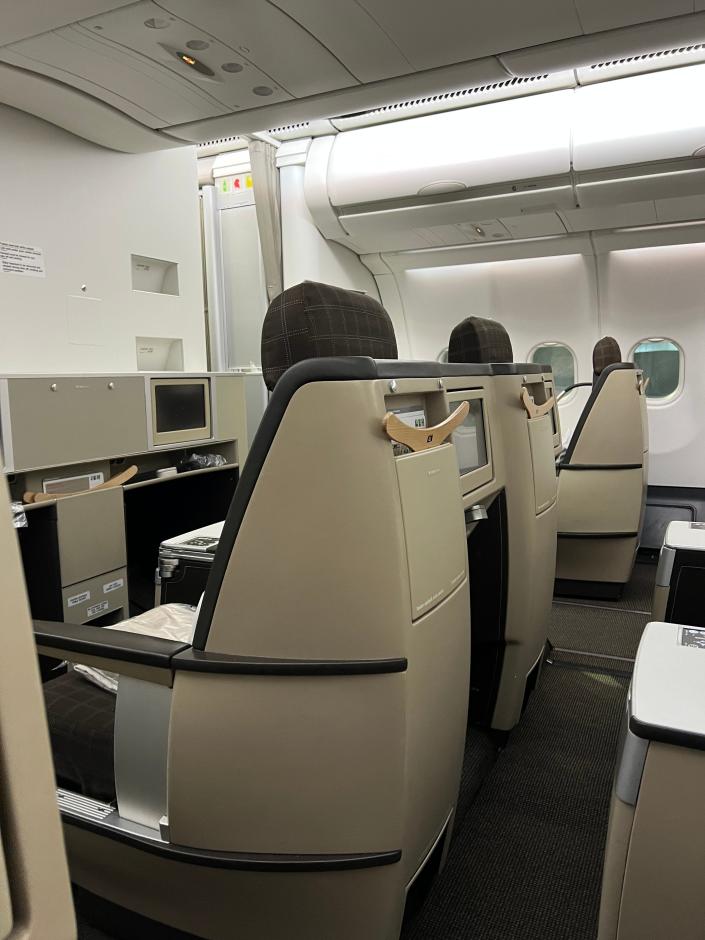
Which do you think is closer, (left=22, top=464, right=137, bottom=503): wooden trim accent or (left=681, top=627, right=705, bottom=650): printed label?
(left=681, top=627, right=705, bottom=650): printed label

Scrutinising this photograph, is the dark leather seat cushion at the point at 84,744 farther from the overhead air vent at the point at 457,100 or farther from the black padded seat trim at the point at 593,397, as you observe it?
the overhead air vent at the point at 457,100

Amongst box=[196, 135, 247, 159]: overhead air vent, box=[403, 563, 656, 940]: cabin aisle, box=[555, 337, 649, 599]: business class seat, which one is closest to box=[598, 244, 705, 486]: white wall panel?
box=[555, 337, 649, 599]: business class seat

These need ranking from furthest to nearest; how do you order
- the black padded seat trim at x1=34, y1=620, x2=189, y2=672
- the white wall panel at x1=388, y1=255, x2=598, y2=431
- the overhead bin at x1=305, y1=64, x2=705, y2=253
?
1. the white wall panel at x1=388, y1=255, x2=598, y2=431
2. the overhead bin at x1=305, y1=64, x2=705, y2=253
3. the black padded seat trim at x1=34, y1=620, x2=189, y2=672

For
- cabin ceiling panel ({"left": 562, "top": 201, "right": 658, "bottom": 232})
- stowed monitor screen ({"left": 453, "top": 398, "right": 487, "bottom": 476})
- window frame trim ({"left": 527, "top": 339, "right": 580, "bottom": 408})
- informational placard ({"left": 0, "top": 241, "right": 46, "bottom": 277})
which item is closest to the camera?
stowed monitor screen ({"left": 453, "top": 398, "right": 487, "bottom": 476})

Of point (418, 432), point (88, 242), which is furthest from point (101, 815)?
point (88, 242)

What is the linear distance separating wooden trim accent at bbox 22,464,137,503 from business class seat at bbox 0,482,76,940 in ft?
9.20

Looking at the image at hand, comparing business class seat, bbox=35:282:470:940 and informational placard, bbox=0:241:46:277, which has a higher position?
informational placard, bbox=0:241:46:277

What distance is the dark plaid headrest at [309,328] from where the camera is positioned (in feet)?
4.67

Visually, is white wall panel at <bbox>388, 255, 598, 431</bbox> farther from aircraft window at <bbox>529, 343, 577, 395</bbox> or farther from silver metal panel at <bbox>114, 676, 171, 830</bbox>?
silver metal panel at <bbox>114, 676, 171, 830</bbox>

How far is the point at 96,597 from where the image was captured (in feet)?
10.8

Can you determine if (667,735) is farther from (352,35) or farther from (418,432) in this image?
(352,35)

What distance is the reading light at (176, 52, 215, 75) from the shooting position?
2.90 m

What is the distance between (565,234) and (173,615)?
4.68 metres

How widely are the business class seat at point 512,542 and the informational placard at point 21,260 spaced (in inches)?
91.2
